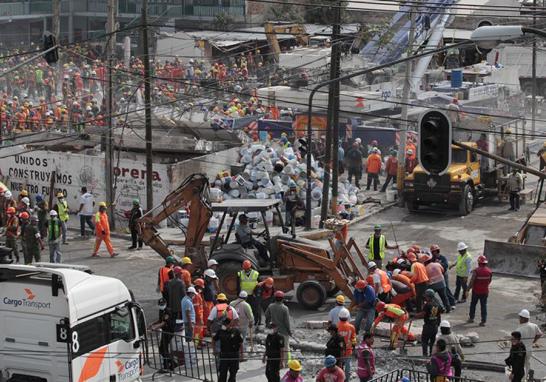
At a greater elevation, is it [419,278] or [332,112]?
[332,112]

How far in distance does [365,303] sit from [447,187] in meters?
12.8

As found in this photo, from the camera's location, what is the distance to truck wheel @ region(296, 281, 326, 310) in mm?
22391

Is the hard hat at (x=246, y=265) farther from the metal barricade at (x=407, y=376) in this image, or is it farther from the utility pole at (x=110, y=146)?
the utility pole at (x=110, y=146)

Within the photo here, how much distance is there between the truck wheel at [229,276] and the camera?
22141 millimetres

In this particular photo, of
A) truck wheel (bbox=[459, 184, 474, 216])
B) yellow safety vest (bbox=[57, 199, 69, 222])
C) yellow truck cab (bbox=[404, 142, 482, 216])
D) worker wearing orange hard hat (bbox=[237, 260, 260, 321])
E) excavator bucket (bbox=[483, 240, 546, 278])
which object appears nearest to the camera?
worker wearing orange hard hat (bbox=[237, 260, 260, 321])

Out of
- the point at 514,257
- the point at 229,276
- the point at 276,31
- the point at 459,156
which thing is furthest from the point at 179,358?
the point at 276,31

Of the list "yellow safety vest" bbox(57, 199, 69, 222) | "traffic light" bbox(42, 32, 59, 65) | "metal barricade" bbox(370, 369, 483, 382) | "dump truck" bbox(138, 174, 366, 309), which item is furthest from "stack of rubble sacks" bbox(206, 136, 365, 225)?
"metal barricade" bbox(370, 369, 483, 382)

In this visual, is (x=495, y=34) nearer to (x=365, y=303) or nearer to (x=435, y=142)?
(x=435, y=142)

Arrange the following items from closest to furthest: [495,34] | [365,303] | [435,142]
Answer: [435,142]
[495,34]
[365,303]

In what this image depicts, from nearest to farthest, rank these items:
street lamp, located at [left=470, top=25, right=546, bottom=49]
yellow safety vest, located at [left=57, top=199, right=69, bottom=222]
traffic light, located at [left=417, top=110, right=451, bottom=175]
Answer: traffic light, located at [left=417, top=110, right=451, bottom=175] < street lamp, located at [left=470, top=25, right=546, bottom=49] < yellow safety vest, located at [left=57, top=199, right=69, bottom=222]

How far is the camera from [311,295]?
22484 mm

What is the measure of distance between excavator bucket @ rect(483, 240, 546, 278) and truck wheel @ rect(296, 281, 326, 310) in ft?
18.3

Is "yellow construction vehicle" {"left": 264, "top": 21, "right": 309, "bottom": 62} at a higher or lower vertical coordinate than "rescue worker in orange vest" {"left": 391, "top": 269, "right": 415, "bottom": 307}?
higher

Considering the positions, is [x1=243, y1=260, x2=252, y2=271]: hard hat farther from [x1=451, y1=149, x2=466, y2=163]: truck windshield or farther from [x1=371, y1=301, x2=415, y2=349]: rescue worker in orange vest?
[x1=451, y1=149, x2=466, y2=163]: truck windshield
